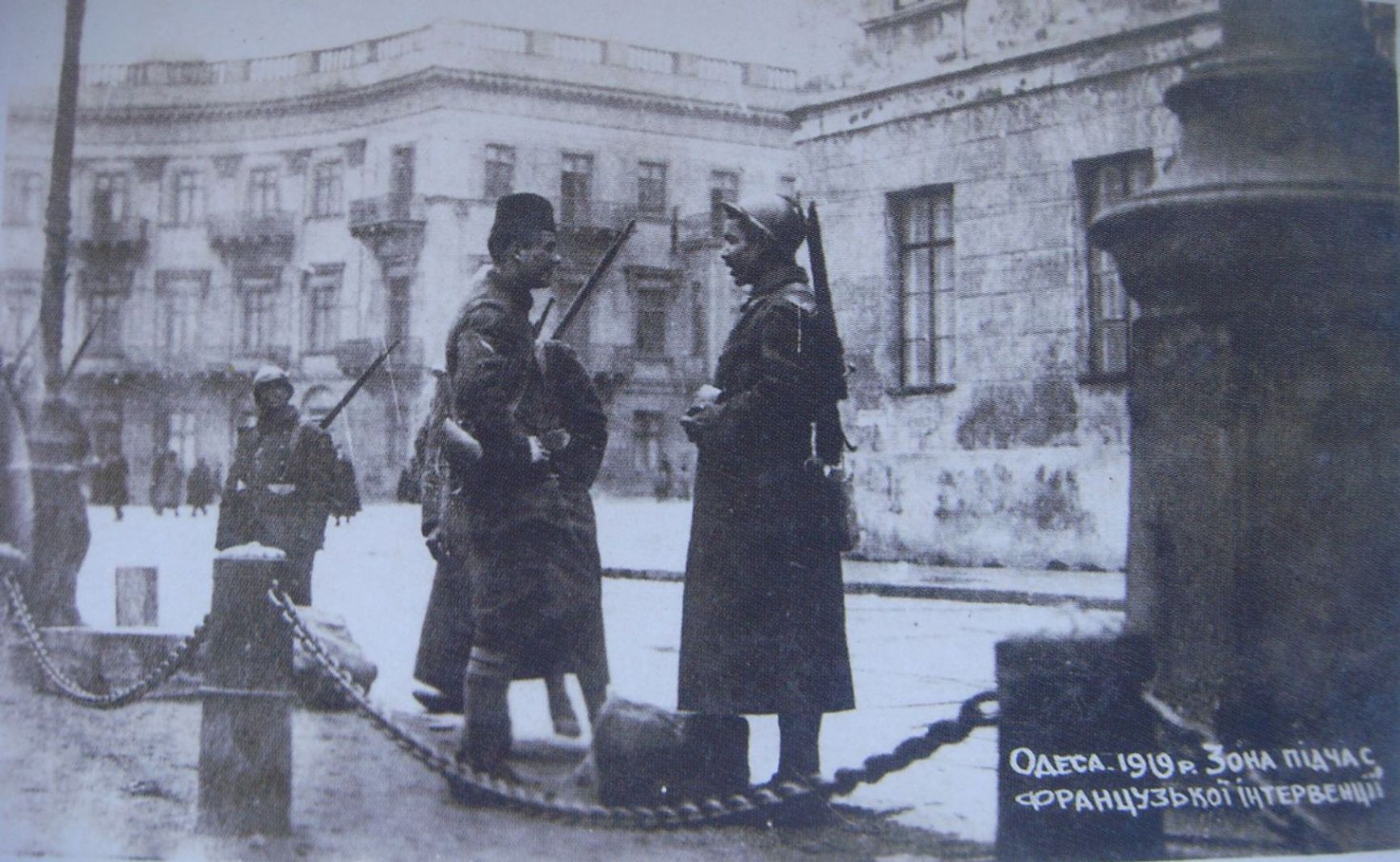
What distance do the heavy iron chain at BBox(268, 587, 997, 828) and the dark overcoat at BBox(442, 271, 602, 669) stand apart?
41cm

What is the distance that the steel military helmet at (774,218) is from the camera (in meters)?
3.81

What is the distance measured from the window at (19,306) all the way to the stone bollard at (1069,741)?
359cm

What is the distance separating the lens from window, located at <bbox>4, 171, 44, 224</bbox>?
4609mm

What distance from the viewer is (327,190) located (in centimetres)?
496

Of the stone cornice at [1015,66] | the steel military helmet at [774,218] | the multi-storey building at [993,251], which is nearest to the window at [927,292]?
the multi-storey building at [993,251]

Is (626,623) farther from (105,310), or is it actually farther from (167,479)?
(105,310)

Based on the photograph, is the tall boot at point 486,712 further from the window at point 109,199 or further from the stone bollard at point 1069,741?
the window at point 109,199

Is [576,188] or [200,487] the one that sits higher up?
[576,188]

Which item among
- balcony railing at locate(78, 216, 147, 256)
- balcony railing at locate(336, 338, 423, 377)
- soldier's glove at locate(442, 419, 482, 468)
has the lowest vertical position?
soldier's glove at locate(442, 419, 482, 468)

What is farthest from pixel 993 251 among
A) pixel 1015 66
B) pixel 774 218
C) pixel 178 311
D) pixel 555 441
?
pixel 178 311

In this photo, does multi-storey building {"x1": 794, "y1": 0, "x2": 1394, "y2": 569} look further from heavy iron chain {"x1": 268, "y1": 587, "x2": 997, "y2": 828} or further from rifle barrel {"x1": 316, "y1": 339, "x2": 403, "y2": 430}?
rifle barrel {"x1": 316, "y1": 339, "x2": 403, "y2": 430}

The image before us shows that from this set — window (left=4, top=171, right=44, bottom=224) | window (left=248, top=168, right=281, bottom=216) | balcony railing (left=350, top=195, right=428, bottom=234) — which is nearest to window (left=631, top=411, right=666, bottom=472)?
balcony railing (left=350, top=195, right=428, bottom=234)

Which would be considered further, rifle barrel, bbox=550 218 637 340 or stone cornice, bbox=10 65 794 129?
stone cornice, bbox=10 65 794 129

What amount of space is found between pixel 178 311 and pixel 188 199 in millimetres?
463
